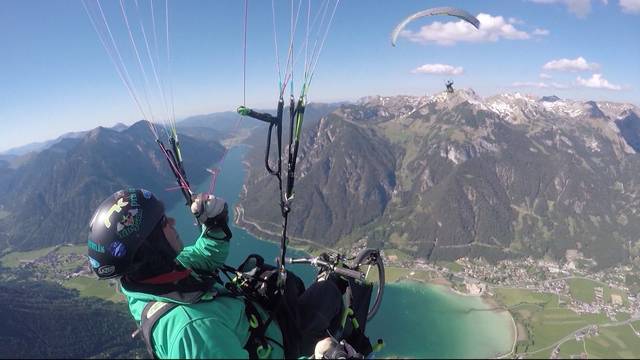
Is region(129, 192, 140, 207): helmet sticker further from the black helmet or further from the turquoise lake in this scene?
the turquoise lake

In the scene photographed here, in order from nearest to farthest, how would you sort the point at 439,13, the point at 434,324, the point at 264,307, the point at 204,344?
the point at 204,344
the point at 264,307
the point at 439,13
the point at 434,324

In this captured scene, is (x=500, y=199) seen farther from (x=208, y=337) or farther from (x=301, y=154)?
(x=208, y=337)

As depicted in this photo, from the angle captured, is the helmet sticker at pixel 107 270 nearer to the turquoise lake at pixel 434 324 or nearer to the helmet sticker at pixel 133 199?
the helmet sticker at pixel 133 199

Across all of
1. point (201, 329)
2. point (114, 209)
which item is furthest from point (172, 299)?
point (114, 209)

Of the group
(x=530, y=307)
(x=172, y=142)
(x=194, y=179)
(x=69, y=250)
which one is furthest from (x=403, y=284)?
(x=194, y=179)

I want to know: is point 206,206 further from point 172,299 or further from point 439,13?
point 439,13

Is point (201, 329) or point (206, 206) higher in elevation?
point (206, 206)
